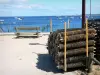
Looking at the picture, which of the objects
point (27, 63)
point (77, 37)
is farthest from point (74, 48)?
point (27, 63)

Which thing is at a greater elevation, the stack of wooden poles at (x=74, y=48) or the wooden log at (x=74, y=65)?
the stack of wooden poles at (x=74, y=48)

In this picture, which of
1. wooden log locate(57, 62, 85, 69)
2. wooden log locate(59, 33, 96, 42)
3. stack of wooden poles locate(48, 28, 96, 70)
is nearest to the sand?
wooden log locate(57, 62, 85, 69)

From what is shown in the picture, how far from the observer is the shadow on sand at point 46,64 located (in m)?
13.3

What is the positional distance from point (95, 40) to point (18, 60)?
4126mm

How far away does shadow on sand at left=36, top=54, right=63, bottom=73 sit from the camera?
13.3 m

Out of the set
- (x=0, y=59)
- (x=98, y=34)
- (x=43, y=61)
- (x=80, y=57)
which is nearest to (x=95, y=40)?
(x=98, y=34)

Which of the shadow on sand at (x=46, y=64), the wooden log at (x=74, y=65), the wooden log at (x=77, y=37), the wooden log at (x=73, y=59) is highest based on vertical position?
the wooden log at (x=77, y=37)

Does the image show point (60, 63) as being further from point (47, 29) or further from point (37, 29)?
point (47, 29)

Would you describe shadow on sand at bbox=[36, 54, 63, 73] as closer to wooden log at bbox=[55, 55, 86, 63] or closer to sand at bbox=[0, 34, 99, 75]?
sand at bbox=[0, 34, 99, 75]

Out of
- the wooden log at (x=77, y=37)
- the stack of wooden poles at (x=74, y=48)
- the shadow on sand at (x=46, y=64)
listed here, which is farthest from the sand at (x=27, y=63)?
the wooden log at (x=77, y=37)

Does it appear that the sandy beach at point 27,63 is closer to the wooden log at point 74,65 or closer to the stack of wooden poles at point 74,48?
the wooden log at point 74,65

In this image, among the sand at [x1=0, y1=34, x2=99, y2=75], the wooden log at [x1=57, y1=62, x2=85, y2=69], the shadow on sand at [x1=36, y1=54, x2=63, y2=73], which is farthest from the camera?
the shadow on sand at [x1=36, y1=54, x2=63, y2=73]

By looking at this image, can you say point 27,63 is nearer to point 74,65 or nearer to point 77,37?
point 74,65

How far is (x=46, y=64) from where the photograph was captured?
1441cm
